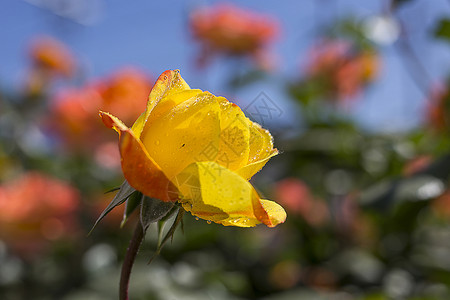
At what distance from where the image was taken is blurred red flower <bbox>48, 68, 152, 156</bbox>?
138 centimetres

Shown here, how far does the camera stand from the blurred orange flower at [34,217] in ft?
4.25

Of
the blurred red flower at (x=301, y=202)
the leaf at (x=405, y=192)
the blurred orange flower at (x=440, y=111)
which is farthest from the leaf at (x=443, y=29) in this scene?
the blurred red flower at (x=301, y=202)

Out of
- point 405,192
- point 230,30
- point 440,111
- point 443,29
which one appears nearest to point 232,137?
point 405,192

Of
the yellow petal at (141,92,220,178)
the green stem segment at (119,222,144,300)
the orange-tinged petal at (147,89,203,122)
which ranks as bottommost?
the green stem segment at (119,222,144,300)

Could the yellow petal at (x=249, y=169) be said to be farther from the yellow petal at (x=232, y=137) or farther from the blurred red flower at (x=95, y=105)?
the blurred red flower at (x=95, y=105)

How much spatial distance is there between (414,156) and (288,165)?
37 cm

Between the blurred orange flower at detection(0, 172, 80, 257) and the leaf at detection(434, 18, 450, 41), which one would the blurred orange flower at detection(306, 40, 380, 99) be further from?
the blurred orange flower at detection(0, 172, 80, 257)

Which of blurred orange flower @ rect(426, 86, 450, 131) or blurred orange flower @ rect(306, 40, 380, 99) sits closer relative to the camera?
blurred orange flower @ rect(426, 86, 450, 131)

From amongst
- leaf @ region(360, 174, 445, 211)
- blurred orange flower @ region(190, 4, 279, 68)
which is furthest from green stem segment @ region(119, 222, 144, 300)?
blurred orange flower @ region(190, 4, 279, 68)

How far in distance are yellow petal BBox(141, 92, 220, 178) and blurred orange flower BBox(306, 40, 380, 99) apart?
4.92 feet

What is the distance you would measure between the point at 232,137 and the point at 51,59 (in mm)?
2389

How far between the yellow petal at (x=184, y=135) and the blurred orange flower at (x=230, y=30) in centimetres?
169

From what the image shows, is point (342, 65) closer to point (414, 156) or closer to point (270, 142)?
point (414, 156)

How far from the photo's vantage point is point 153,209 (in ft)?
0.97
